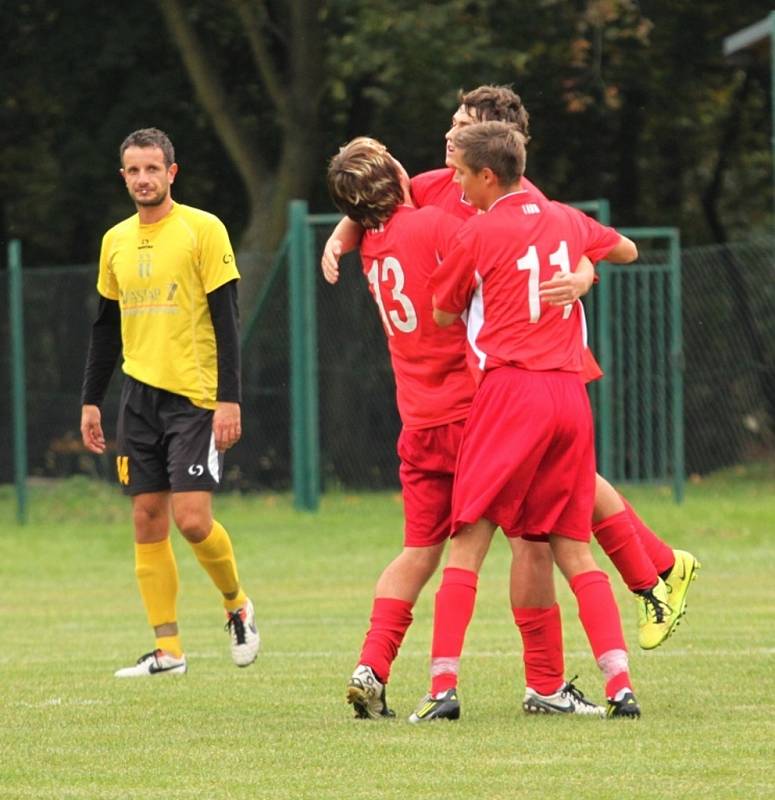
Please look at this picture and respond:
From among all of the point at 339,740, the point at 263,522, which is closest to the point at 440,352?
the point at 339,740

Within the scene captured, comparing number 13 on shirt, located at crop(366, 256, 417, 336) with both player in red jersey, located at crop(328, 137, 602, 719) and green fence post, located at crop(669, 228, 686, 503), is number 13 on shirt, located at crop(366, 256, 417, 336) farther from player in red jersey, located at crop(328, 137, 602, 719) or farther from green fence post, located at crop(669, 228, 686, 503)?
green fence post, located at crop(669, 228, 686, 503)

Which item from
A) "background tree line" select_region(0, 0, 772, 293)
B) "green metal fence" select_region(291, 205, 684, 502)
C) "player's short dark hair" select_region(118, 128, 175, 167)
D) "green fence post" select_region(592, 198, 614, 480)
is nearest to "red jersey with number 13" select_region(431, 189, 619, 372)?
"player's short dark hair" select_region(118, 128, 175, 167)

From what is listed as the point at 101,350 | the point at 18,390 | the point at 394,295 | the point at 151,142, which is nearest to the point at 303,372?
the point at 18,390

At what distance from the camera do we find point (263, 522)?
17.9m

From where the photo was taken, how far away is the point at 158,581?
8922mm

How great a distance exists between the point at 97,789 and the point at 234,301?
11.1ft

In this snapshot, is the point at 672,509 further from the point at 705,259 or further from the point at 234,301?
the point at 234,301

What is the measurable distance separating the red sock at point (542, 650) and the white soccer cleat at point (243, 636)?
75.4 inches

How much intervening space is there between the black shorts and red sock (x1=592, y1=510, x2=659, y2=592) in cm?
201

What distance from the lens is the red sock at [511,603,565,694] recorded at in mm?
7129

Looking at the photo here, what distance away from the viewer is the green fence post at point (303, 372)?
Answer: 1833 centimetres

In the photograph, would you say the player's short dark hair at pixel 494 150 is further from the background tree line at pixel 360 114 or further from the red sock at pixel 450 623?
the background tree line at pixel 360 114

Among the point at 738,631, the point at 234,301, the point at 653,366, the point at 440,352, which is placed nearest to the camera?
the point at 440,352

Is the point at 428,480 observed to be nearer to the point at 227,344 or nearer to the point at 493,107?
the point at 493,107
